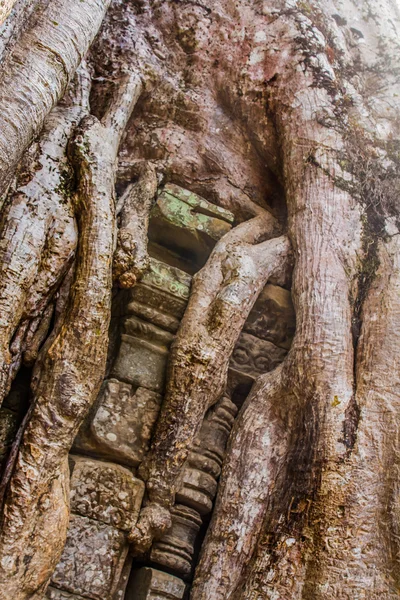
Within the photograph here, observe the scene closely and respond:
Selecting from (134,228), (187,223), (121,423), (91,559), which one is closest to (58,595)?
(91,559)

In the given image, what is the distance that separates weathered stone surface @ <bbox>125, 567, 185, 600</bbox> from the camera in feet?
8.62

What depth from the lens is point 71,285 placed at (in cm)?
285

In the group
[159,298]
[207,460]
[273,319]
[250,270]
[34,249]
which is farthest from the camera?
[273,319]

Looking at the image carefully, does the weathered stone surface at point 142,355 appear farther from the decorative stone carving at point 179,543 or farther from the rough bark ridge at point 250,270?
the decorative stone carving at point 179,543

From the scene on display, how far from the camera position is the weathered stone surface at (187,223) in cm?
363

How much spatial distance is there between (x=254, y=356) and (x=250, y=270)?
53cm

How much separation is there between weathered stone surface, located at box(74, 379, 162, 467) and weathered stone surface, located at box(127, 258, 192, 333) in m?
0.42

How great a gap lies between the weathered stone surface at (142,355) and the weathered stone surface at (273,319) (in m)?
0.62

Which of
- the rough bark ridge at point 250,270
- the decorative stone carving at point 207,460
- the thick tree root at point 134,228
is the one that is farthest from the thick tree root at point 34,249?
the decorative stone carving at point 207,460

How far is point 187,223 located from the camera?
3.65m

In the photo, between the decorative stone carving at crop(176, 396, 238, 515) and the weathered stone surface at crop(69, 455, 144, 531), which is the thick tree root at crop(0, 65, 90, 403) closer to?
the weathered stone surface at crop(69, 455, 144, 531)

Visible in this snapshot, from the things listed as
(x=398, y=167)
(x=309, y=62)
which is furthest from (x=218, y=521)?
(x=309, y=62)

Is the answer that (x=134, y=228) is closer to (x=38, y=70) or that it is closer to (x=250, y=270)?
(x=250, y=270)

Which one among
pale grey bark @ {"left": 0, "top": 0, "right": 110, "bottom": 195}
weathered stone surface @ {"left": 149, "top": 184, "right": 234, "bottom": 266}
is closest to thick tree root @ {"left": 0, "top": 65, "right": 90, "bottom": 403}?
pale grey bark @ {"left": 0, "top": 0, "right": 110, "bottom": 195}
